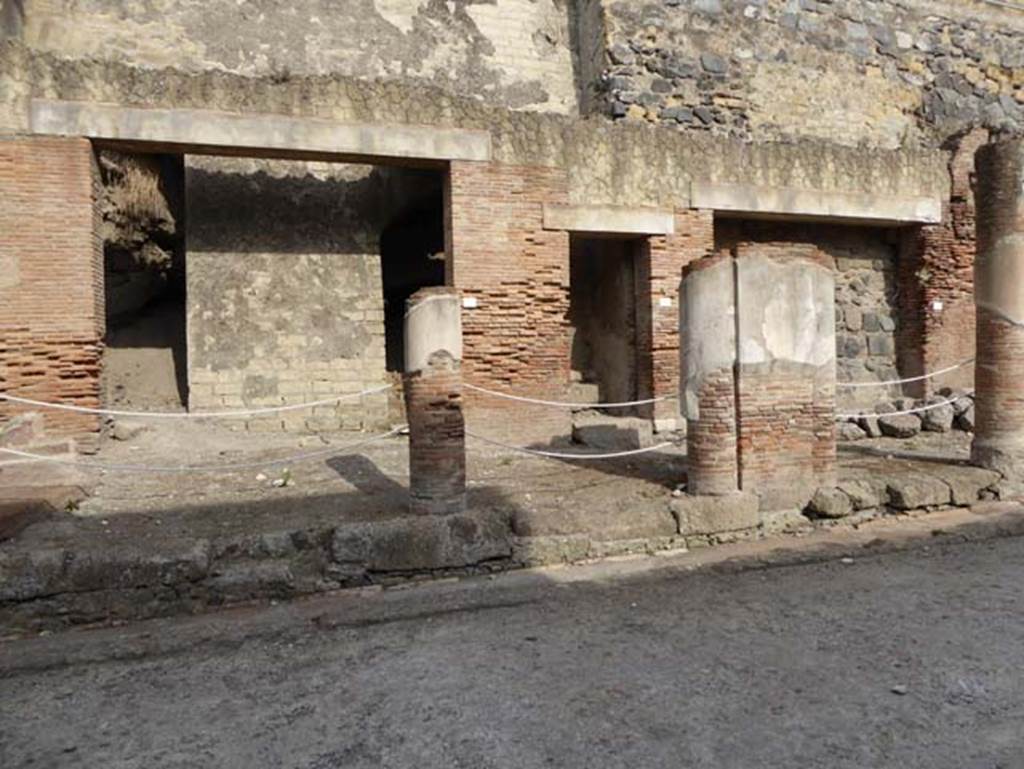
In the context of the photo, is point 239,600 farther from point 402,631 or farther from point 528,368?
point 528,368

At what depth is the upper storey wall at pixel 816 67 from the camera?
37.6 feet

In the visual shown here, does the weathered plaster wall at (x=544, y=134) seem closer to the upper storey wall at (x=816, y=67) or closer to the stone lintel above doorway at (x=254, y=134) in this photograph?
the stone lintel above doorway at (x=254, y=134)

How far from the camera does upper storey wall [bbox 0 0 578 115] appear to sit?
9.78m

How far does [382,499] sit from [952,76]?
47.2ft

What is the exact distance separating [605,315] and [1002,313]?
4.91 meters

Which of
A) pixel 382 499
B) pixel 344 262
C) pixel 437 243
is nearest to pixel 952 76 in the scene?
pixel 437 243

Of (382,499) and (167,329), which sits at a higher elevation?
(167,329)

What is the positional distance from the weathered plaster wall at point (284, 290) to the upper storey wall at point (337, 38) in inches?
70.8

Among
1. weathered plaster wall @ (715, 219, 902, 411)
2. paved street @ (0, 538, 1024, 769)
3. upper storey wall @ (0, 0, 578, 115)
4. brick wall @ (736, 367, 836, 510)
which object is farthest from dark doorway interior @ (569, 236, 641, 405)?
paved street @ (0, 538, 1024, 769)

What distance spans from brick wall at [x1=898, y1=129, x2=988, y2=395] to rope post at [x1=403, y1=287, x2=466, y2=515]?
8283mm

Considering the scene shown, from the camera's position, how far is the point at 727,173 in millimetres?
9117

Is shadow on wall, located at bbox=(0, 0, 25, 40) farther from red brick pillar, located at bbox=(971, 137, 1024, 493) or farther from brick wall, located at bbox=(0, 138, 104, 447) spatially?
red brick pillar, located at bbox=(971, 137, 1024, 493)

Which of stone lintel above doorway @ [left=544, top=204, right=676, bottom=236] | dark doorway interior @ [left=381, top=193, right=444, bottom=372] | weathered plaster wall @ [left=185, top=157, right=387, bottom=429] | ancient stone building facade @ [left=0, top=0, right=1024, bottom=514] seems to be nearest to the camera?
ancient stone building facade @ [left=0, top=0, right=1024, bottom=514]

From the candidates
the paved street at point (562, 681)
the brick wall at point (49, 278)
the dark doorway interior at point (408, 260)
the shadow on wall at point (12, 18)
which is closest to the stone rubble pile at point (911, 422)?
the paved street at point (562, 681)
